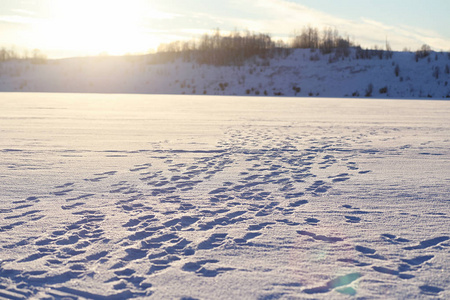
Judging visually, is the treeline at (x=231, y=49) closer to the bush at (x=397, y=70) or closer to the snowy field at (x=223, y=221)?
the bush at (x=397, y=70)

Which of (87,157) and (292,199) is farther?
(87,157)

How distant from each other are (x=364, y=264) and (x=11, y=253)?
2275mm

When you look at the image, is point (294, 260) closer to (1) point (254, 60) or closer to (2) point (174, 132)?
(2) point (174, 132)

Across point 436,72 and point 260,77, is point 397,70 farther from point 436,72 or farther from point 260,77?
point 260,77

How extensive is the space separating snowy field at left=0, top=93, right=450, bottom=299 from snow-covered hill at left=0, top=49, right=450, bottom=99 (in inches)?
1097

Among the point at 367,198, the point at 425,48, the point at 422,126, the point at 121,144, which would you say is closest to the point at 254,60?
the point at 425,48

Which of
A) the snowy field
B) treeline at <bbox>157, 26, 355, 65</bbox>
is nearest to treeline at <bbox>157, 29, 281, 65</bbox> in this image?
treeline at <bbox>157, 26, 355, 65</bbox>

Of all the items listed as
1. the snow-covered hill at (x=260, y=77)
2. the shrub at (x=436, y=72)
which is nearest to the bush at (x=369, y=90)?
the snow-covered hill at (x=260, y=77)

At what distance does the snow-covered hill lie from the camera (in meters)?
34.8

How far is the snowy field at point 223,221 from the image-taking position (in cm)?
234

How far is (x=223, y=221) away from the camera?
3.37 meters

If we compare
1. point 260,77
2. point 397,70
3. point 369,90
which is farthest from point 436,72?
point 260,77

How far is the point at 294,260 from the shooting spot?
2.65 m

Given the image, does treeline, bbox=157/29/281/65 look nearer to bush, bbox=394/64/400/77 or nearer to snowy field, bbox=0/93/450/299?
bush, bbox=394/64/400/77
